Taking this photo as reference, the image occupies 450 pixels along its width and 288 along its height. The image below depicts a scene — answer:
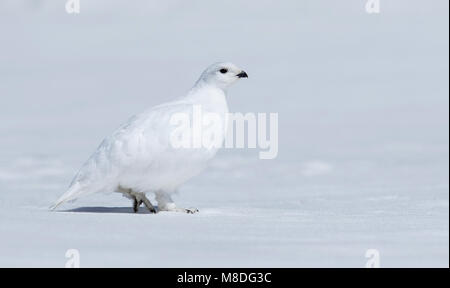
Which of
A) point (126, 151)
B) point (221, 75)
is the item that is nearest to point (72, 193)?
point (126, 151)

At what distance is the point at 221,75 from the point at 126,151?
1.01m

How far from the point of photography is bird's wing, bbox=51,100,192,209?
677 centimetres

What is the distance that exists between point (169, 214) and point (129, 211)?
0.43 metres

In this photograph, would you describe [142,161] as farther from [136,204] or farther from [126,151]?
[136,204]

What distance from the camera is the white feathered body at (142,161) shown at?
677cm

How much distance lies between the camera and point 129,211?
23.8ft

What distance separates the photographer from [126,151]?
6.77 meters

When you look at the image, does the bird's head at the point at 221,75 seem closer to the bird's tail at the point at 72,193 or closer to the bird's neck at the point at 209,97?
the bird's neck at the point at 209,97

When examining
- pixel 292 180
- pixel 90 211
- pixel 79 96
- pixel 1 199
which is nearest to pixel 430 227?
pixel 90 211

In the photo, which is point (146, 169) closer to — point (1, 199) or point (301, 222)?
point (301, 222)

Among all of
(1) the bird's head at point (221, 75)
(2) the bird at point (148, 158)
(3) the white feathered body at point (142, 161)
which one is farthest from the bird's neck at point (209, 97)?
(3) the white feathered body at point (142, 161)

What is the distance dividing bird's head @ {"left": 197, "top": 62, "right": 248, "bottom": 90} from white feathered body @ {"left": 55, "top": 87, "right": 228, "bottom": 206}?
0.47 metres

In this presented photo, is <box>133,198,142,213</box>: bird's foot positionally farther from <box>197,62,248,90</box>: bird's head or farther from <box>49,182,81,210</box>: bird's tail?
<box>197,62,248,90</box>: bird's head

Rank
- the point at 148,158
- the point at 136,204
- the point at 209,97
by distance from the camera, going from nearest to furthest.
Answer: the point at 148,158
the point at 136,204
the point at 209,97
